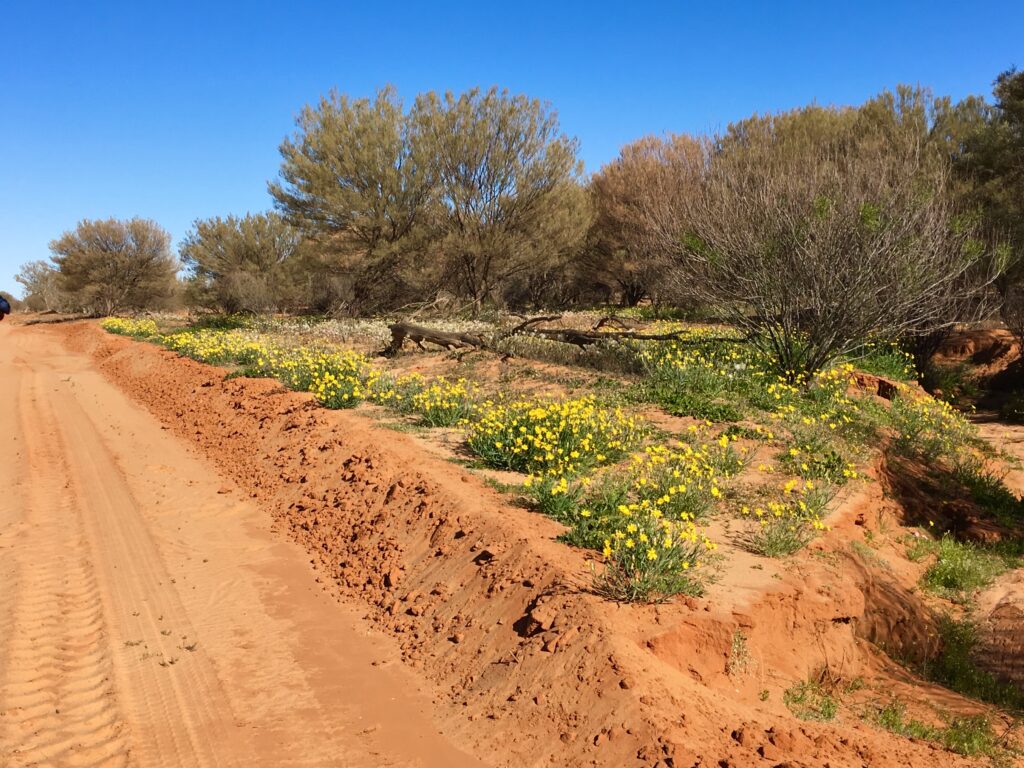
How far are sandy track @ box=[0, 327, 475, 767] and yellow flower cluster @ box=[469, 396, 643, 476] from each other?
2.15 meters

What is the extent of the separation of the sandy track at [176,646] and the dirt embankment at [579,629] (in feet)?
1.02

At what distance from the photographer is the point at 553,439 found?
6422 millimetres

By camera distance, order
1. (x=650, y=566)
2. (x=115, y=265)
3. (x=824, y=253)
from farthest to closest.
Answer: (x=115, y=265) < (x=824, y=253) < (x=650, y=566)

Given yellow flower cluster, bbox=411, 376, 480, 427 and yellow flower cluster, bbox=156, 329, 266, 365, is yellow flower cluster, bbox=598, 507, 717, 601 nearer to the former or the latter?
yellow flower cluster, bbox=411, 376, 480, 427

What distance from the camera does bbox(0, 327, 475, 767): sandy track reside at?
3361mm

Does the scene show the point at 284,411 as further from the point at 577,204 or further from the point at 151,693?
the point at 577,204

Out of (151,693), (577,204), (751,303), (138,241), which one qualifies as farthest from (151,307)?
(151,693)

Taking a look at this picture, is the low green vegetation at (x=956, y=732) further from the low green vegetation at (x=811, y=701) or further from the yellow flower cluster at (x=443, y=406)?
the yellow flower cluster at (x=443, y=406)

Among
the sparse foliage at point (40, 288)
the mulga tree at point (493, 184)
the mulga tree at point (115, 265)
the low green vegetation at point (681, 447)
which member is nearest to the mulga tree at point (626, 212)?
the mulga tree at point (493, 184)

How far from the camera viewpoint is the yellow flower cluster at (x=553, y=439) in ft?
20.8

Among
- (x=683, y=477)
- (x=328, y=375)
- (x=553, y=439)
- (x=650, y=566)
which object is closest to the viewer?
(x=650, y=566)

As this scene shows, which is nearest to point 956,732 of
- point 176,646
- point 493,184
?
point 176,646

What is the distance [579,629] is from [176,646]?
2.56 m

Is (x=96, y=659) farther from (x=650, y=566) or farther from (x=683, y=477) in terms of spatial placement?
(x=683, y=477)
